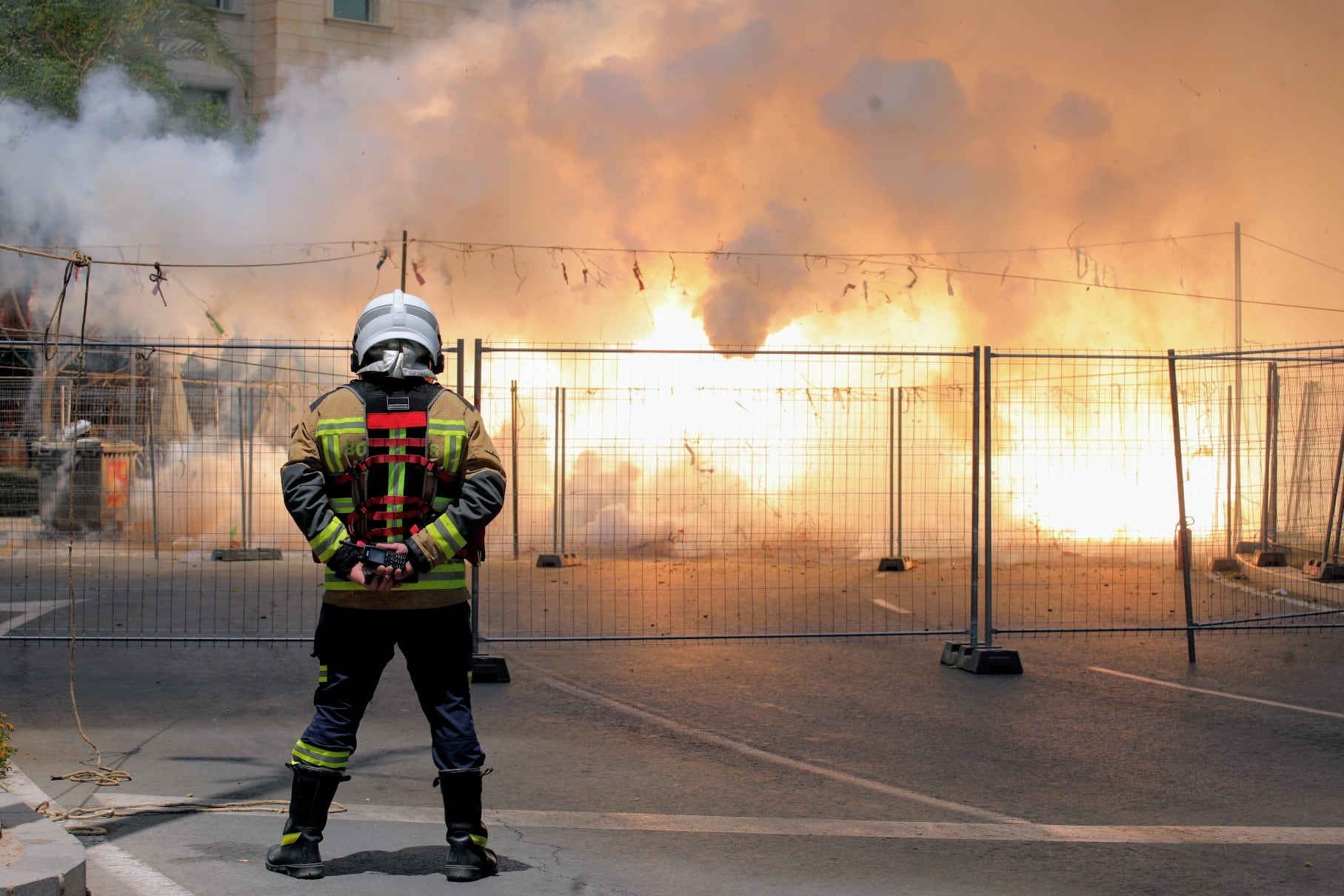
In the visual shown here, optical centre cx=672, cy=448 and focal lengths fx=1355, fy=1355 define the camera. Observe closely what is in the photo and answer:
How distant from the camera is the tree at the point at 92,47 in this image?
2119cm

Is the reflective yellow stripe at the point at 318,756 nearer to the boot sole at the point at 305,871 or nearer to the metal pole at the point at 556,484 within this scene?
the boot sole at the point at 305,871

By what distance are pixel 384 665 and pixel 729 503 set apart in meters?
7.62

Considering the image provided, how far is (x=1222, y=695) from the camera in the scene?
306 inches

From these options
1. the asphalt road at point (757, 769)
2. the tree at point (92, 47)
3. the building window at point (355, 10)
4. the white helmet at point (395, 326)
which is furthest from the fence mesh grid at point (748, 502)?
the building window at point (355, 10)

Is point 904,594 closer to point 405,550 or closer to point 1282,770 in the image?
point 1282,770

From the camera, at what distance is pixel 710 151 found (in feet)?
68.9

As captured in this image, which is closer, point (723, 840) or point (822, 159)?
point (723, 840)

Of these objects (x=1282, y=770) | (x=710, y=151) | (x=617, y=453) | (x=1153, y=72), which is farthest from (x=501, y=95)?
(x=1282, y=770)

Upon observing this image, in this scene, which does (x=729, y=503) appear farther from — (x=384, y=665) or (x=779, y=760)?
(x=384, y=665)

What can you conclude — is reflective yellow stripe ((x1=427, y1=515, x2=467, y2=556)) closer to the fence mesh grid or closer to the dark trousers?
the dark trousers

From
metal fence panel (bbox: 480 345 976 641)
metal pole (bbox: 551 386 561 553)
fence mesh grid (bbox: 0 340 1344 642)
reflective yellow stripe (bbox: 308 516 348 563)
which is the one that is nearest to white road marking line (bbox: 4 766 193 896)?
reflective yellow stripe (bbox: 308 516 348 563)

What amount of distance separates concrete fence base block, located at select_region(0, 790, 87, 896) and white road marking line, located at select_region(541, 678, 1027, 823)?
3.02 meters

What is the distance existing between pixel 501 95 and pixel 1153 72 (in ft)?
33.5

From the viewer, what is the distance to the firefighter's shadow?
436 centimetres
